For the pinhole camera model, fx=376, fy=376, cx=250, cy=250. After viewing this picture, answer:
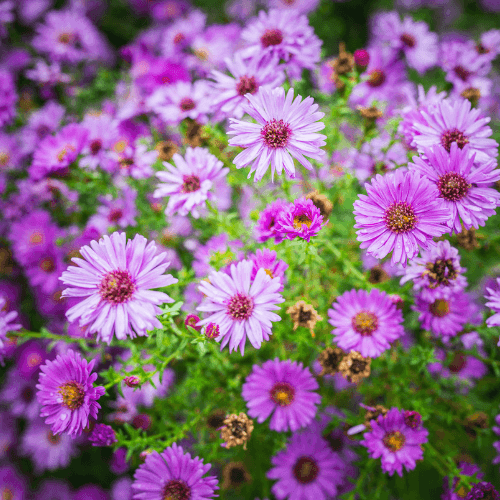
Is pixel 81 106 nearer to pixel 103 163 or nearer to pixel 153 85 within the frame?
pixel 153 85

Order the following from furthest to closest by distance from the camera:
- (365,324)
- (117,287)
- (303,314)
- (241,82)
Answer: (241,82) < (365,324) < (303,314) < (117,287)

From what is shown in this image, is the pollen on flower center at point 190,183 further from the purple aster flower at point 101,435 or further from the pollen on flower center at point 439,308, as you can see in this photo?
the pollen on flower center at point 439,308

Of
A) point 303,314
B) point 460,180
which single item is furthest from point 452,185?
point 303,314

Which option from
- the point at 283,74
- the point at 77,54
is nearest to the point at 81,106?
the point at 77,54

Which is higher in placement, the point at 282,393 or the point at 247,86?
the point at 247,86

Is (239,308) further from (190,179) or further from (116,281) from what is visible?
(190,179)

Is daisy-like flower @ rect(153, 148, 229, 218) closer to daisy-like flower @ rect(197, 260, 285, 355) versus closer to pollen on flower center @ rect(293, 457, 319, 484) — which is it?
daisy-like flower @ rect(197, 260, 285, 355)
